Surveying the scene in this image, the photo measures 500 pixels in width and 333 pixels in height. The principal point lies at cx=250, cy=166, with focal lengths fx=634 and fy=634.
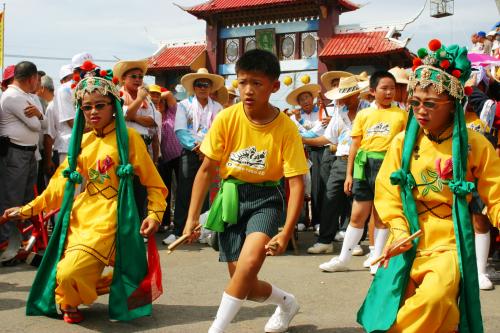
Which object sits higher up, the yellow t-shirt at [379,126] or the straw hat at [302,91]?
the straw hat at [302,91]

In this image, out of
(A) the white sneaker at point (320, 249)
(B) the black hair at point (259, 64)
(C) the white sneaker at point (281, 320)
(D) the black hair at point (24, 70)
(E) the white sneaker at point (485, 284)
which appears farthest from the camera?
(A) the white sneaker at point (320, 249)

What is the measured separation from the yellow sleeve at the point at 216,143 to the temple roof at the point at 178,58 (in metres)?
22.5

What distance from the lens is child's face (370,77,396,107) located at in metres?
6.34

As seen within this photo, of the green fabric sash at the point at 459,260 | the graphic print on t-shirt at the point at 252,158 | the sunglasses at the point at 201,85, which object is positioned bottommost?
the green fabric sash at the point at 459,260

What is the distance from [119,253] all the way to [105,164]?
0.67m

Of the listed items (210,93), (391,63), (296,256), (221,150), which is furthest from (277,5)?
(221,150)

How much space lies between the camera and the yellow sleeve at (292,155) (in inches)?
161

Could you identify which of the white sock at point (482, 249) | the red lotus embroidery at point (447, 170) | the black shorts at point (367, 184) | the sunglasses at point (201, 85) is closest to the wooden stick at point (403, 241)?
the red lotus embroidery at point (447, 170)

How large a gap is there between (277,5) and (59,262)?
2235cm

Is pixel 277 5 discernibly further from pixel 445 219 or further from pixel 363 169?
pixel 445 219

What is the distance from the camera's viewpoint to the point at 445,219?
12.0 ft

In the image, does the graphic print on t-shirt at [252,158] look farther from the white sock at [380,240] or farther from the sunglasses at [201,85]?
the sunglasses at [201,85]

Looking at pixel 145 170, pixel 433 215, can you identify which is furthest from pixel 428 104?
pixel 145 170

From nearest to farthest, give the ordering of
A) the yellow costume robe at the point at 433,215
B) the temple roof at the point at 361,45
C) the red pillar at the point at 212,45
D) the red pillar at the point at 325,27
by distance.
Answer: the yellow costume robe at the point at 433,215
the temple roof at the point at 361,45
the red pillar at the point at 325,27
the red pillar at the point at 212,45
